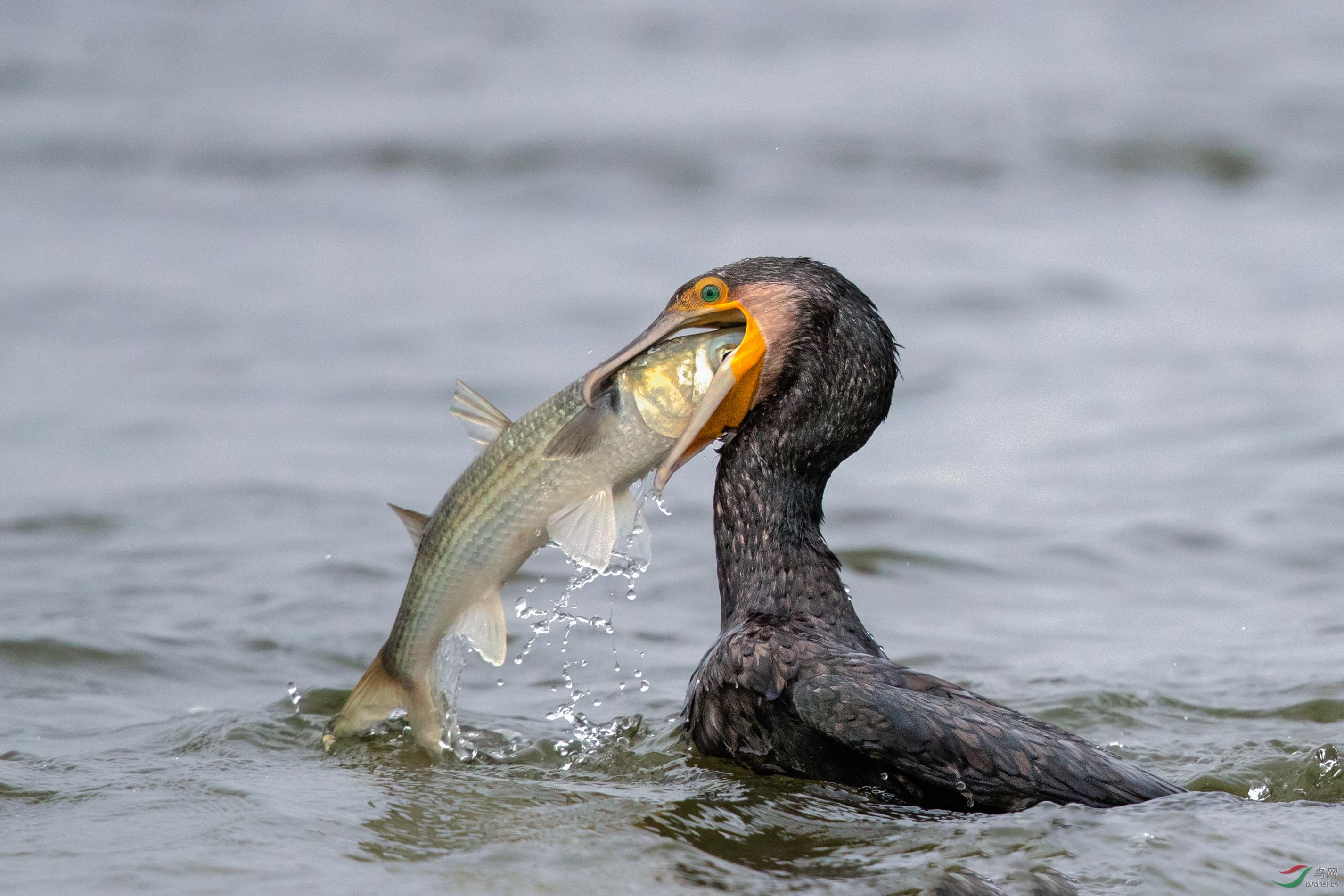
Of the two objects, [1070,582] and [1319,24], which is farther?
[1319,24]

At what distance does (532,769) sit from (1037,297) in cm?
909

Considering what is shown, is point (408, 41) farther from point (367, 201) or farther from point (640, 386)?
point (640, 386)

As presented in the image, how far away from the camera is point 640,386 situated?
4.44 meters

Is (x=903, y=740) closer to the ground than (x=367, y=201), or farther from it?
closer to the ground

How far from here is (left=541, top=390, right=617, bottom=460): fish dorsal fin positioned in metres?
4.37

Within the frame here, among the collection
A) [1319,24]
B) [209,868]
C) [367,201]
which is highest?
[1319,24]

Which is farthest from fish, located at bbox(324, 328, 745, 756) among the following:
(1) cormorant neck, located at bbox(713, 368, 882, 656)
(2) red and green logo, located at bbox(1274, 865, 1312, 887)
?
(2) red and green logo, located at bbox(1274, 865, 1312, 887)

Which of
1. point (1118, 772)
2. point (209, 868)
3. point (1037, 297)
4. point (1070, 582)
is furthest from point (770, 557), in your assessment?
point (1037, 297)

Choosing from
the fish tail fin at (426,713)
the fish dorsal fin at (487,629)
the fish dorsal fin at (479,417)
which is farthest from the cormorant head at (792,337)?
the fish tail fin at (426,713)

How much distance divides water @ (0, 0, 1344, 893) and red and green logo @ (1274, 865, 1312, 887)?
39 millimetres

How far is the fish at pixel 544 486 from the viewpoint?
14.5 feet

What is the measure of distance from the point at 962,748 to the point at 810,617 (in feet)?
2.32

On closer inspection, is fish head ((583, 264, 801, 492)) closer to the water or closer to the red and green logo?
the water

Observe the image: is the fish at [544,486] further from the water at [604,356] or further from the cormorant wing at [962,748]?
the cormorant wing at [962,748]
